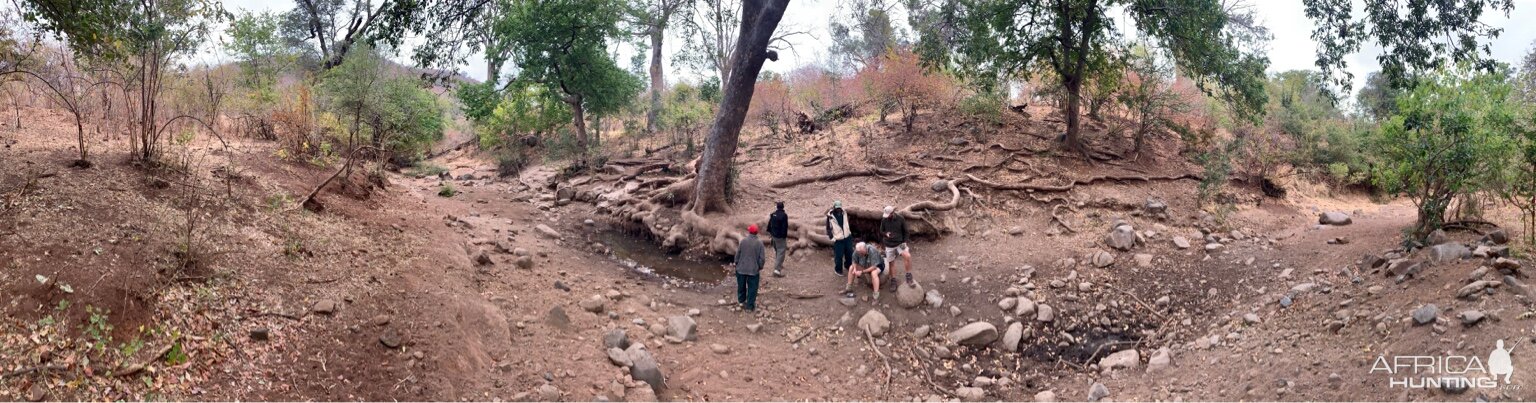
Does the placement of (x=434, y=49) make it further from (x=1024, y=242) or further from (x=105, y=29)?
(x=1024, y=242)

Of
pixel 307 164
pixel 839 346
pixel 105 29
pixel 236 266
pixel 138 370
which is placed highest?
pixel 105 29

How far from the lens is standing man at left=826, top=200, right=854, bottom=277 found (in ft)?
29.7

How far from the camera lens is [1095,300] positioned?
321 inches

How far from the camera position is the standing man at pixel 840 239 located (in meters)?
9.04

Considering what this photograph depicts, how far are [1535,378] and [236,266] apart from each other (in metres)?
8.99

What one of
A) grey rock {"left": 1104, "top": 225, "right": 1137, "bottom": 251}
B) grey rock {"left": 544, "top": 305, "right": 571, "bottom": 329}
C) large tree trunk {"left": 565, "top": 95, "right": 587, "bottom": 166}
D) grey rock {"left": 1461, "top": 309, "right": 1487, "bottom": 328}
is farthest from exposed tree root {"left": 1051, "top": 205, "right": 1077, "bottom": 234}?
large tree trunk {"left": 565, "top": 95, "right": 587, "bottom": 166}

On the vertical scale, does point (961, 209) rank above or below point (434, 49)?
below

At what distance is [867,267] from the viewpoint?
8523 millimetres

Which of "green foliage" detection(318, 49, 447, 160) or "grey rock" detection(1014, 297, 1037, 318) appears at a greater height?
"green foliage" detection(318, 49, 447, 160)

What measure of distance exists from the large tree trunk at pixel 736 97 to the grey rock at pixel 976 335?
209 inches

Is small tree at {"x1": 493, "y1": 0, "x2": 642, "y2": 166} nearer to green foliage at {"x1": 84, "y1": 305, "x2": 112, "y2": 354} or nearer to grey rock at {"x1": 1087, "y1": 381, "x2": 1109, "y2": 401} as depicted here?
green foliage at {"x1": 84, "y1": 305, "x2": 112, "y2": 354}

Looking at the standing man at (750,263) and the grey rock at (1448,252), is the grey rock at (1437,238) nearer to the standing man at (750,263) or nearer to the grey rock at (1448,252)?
the grey rock at (1448,252)

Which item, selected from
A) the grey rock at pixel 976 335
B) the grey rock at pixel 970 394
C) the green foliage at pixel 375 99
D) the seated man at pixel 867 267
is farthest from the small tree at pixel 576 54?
A: the grey rock at pixel 970 394

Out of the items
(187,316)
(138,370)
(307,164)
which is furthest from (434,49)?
(138,370)
